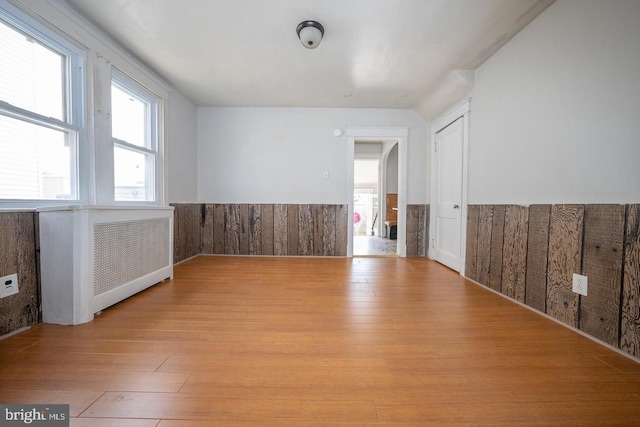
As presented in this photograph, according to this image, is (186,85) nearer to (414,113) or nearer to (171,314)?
(171,314)

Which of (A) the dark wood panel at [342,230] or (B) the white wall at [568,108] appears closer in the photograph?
(B) the white wall at [568,108]

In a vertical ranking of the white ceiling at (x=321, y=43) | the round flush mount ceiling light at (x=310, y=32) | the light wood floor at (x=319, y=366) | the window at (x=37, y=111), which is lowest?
the light wood floor at (x=319, y=366)

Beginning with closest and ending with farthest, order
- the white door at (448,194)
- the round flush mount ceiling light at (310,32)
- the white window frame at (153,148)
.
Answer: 1. the round flush mount ceiling light at (310,32)
2. the white window frame at (153,148)
3. the white door at (448,194)

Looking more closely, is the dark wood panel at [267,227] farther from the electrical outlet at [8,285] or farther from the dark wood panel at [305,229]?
the electrical outlet at [8,285]

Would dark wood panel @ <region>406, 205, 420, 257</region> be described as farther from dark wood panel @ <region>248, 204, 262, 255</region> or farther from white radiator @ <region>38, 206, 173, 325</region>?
white radiator @ <region>38, 206, 173, 325</region>

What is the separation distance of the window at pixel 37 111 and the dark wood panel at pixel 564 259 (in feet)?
11.9

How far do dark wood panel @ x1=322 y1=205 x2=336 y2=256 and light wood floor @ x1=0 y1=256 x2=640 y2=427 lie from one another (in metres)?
1.86

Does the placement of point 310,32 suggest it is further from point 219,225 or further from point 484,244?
point 219,225

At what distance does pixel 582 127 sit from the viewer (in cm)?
154

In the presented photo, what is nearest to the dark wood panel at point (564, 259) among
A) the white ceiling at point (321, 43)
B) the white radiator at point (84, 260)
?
the white ceiling at point (321, 43)

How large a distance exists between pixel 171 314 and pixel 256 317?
0.63m

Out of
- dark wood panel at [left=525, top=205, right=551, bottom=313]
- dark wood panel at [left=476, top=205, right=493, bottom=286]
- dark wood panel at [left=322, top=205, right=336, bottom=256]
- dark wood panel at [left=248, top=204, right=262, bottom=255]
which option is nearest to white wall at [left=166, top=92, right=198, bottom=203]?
dark wood panel at [left=248, top=204, right=262, bottom=255]

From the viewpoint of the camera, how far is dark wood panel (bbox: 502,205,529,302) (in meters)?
2.00

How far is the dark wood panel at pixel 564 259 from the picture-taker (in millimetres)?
1574
